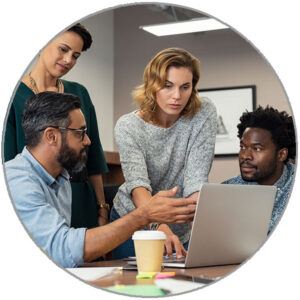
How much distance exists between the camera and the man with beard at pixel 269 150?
36.0 inches

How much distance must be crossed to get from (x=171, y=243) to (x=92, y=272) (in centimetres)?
16

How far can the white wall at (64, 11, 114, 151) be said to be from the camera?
0.90 m

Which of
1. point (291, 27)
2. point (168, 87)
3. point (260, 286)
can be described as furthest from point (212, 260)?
point (291, 27)

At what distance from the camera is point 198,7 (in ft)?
3.06

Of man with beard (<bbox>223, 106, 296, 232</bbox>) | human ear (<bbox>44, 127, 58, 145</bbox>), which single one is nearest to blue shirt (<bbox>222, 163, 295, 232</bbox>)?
man with beard (<bbox>223, 106, 296, 232</bbox>)

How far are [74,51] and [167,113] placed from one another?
221 millimetres

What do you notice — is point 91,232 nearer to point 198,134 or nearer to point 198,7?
point 198,134

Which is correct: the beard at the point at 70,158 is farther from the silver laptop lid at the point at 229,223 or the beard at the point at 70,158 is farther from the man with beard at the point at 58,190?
the silver laptop lid at the point at 229,223

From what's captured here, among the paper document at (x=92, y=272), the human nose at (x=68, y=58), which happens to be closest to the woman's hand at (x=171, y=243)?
the paper document at (x=92, y=272)

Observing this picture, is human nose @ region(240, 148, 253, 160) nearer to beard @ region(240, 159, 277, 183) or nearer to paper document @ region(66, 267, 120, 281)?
beard @ region(240, 159, 277, 183)

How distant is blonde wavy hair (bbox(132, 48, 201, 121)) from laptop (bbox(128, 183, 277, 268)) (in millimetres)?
187

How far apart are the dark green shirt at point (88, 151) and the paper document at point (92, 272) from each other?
8 centimetres

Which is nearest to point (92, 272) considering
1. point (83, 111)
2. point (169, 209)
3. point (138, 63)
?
point (169, 209)

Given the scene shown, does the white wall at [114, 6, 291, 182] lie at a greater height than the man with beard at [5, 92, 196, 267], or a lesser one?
greater
